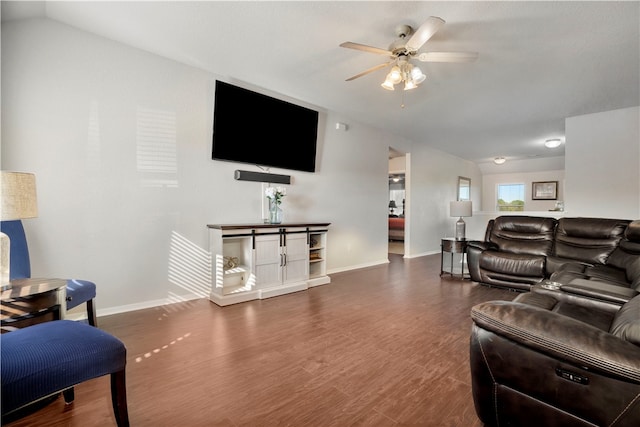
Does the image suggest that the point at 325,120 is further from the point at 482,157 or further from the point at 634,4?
the point at 482,157

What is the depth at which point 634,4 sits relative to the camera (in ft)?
7.46

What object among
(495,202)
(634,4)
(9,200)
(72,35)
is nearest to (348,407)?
(9,200)

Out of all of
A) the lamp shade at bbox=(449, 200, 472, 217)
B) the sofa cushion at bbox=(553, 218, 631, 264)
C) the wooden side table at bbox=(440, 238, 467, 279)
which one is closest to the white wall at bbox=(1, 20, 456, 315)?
the wooden side table at bbox=(440, 238, 467, 279)

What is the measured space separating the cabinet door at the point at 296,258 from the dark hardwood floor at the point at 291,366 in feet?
1.54

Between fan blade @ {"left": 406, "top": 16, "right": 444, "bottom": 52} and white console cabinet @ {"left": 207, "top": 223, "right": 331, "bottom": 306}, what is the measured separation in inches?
95.7

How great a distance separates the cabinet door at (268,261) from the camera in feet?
11.8

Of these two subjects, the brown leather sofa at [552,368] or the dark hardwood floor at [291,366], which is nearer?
the brown leather sofa at [552,368]

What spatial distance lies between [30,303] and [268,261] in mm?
2353

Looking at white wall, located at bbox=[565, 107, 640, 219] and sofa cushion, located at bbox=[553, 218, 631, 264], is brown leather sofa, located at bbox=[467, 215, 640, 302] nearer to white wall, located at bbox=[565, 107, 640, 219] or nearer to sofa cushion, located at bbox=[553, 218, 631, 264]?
sofa cushion, located at bbox=[553, 218, 631, 264]

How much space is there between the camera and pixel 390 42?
283 cm

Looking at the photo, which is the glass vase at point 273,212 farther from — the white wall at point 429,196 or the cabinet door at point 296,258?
the white wall at point 429,196

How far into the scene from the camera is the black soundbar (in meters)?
3.82

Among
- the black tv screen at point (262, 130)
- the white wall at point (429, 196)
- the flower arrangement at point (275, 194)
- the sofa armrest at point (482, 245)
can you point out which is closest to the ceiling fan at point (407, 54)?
the black tv screen at point (262, 130)

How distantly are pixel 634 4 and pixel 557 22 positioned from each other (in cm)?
48
